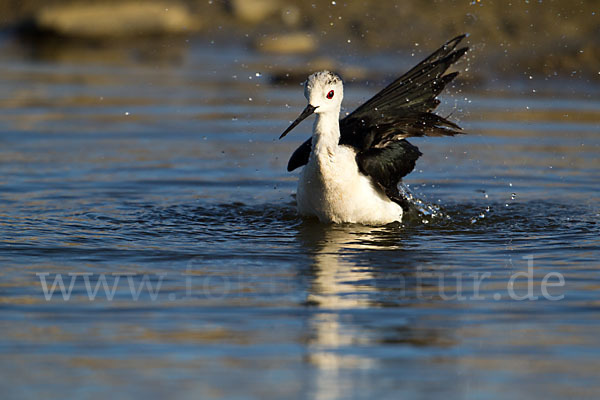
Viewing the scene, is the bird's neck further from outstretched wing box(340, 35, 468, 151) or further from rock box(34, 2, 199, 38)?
rock box(34, 2, 199, 38)

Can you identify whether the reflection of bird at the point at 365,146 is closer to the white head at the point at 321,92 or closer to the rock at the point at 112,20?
the white head at the point at 321,92

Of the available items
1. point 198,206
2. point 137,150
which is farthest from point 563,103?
point 198,206

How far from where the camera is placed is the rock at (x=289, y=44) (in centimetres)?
1847

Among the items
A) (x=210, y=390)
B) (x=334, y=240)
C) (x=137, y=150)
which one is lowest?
(x=210, y=390)

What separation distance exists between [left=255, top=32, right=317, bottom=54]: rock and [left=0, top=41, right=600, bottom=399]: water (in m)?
4.54

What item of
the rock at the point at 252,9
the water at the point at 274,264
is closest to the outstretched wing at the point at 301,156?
the water at the point at 274,264

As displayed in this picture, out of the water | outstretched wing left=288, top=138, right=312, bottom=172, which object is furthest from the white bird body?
outstretched wing left=288, top=138, right=312, bottom=172

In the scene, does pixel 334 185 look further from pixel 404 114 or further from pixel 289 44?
pixel 289 44

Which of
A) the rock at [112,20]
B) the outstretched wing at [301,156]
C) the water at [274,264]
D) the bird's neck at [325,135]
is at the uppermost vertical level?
the rock at [112,20]

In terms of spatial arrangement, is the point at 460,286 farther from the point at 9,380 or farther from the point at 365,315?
the point at 9,380

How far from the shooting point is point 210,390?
196 inches

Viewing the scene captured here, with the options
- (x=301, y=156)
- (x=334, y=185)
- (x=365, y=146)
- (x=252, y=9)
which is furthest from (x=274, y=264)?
(x=252, y=9)

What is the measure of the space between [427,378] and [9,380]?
1879 millimetres

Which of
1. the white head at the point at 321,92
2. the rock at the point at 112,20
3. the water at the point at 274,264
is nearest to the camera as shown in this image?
the water at the point at 274,264
